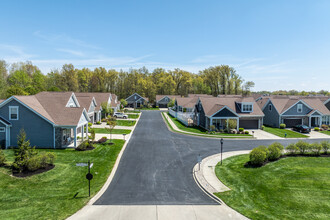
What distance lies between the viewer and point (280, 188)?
13.8 metres

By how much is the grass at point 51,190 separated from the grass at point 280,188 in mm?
8958

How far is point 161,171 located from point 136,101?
66.5 metres

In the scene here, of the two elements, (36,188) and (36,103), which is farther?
(36,103)

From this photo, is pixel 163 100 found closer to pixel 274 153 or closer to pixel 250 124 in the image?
pixel 250 124

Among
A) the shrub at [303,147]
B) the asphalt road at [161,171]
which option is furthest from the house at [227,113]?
the shrub at [303,147]

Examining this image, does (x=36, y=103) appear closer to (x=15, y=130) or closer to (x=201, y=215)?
(x=15, y=130)

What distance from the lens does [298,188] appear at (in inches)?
538

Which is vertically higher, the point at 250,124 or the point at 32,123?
the point at 32,123

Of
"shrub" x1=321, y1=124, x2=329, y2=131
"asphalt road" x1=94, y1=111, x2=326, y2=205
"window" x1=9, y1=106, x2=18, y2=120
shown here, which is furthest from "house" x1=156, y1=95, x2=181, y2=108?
Answer: "window" x1=9, y1=106, x2=18, y2=120

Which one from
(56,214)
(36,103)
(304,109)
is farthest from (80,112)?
(304,109)

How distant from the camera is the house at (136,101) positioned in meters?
82.0

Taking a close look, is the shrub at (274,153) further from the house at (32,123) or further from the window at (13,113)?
the window at (13,113)

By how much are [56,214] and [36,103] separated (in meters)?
18.5

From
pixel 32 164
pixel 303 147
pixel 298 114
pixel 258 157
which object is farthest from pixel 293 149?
pixel 298 114
